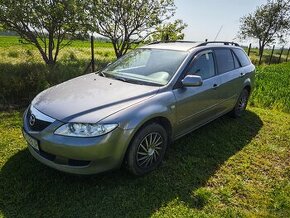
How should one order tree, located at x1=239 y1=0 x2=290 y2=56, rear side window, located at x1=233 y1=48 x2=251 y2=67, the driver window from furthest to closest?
tree, located at x1=239 y1=0 x2=290 y2=56 < rear side window, located at x1=233 y1=48 x2=251 y2=67 < the driver window

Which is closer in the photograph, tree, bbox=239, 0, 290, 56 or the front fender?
the front fender

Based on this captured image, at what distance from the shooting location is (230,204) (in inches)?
132

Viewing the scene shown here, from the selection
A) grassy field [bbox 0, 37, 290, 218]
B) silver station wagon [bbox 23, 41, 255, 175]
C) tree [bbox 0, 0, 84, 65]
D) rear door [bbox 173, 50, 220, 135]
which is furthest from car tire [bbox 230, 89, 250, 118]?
tree [bbox 0, 0, 84, 65]

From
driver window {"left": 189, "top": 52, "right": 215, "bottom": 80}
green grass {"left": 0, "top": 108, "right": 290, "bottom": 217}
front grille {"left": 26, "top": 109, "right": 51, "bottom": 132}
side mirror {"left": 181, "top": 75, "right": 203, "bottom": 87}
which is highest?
driver window {"left": 189, "top": 52, "right": 215, "bottom": 80}

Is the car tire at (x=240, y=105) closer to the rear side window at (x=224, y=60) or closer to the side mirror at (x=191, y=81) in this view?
the rear side window at (x=224, y=60)

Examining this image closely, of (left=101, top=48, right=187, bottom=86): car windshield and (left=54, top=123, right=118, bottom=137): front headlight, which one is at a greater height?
(left=101, top=48, right=187, bottom=86): car windshield

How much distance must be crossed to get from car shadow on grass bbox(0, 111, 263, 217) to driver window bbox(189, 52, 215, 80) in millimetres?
1210

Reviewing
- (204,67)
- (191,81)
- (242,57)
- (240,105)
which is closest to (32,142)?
(191,81)

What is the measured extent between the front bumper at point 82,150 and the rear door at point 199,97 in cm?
108

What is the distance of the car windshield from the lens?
13.1ft

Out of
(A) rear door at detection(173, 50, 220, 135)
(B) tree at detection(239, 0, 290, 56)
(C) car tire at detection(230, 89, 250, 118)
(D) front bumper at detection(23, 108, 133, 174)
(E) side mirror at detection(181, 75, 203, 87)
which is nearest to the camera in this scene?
(D) front bumper at detection(23, 108, 133, 174)

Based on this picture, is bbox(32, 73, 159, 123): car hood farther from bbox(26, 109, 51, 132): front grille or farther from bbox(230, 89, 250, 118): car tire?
bbox(230, 89, 250, 118): car tire

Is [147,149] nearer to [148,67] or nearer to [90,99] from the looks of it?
[90,99]

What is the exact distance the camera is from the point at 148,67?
4277 millimetres
